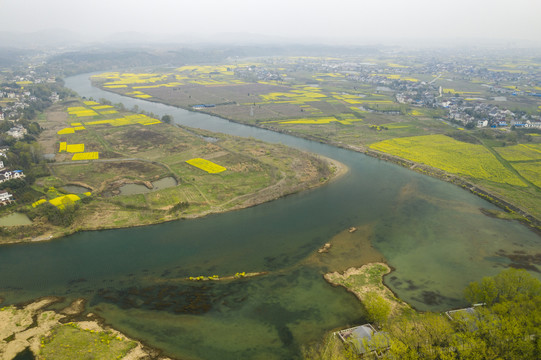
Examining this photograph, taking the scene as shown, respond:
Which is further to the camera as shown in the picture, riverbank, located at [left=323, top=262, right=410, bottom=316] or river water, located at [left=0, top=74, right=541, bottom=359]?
riverbank, located at [left=323, top=262, right=410, bottom=316]

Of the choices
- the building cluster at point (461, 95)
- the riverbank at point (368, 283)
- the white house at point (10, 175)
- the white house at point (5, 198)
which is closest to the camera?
the riverbank at point (368, 283)

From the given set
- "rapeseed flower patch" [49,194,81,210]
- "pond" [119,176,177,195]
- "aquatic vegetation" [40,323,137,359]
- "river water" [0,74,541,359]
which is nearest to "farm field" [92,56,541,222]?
"river water" [0,74,541,359]

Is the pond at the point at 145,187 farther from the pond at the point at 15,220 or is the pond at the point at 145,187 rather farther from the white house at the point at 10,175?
the white house at the point at 10,175

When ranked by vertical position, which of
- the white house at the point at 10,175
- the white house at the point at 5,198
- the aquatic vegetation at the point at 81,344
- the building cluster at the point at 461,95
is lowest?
the aquatic vegetation at the point at 81,344

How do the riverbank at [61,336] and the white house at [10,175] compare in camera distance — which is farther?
the white house at [10,175]

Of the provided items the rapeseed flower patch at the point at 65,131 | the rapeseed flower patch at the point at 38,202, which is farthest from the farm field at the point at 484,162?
the rapeseed flower patch at the point at 65,131

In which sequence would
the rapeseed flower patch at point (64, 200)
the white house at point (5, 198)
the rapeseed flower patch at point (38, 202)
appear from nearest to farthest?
the rapeseed flower patch at point (64, 200)
the white house at point (5, 198)
the rapeseed flower patch at point (38, 202)

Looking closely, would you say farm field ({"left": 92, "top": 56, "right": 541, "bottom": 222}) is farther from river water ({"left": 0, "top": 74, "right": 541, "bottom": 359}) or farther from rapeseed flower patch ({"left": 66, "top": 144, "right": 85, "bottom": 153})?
rapeseed flower patch ({"left": 66, "top": 144, "right": 85, "bottom": 153})

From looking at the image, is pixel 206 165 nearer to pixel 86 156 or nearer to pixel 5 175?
pixel 86 156
